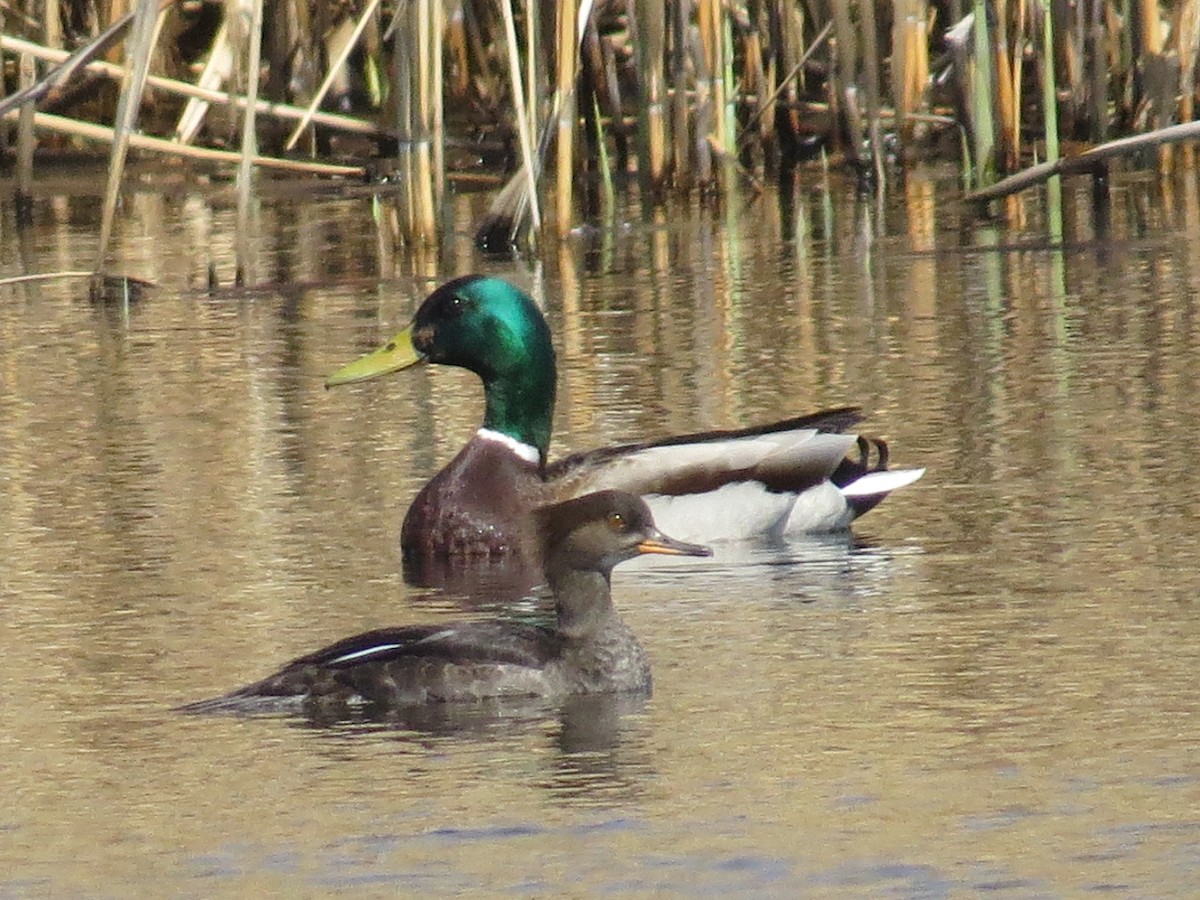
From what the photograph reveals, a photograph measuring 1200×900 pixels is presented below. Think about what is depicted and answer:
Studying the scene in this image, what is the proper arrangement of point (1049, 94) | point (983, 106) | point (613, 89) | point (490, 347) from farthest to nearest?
point (613, 89)
point (983, 106)
point (1049, 94)
point (490, 347)

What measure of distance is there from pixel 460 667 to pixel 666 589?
147cm

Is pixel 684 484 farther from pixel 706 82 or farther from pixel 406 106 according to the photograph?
pixel 706 82

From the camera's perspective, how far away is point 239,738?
642cm

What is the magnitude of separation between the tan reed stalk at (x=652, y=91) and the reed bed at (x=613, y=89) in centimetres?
2

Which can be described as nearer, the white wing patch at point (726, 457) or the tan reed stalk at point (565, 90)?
the white wing patch at point (726, 457)

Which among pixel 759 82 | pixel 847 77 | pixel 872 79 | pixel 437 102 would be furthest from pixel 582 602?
pixel 759 82

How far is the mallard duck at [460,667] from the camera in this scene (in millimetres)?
6668

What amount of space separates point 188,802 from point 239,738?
557 mm

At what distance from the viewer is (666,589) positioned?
8.11m

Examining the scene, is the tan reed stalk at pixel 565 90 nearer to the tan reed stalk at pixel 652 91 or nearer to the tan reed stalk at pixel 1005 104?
the tan reed stalk at pixel 652 91

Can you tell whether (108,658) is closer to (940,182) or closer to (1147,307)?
(1147,307)

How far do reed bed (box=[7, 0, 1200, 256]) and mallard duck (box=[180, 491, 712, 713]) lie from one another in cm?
511

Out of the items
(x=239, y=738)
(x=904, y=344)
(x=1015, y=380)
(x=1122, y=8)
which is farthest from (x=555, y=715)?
(x=1122, y=8)

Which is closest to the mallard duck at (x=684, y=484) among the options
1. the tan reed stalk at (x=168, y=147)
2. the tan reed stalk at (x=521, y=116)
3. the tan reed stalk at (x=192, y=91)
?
the tan reed stalk at (x=521, y=116)
